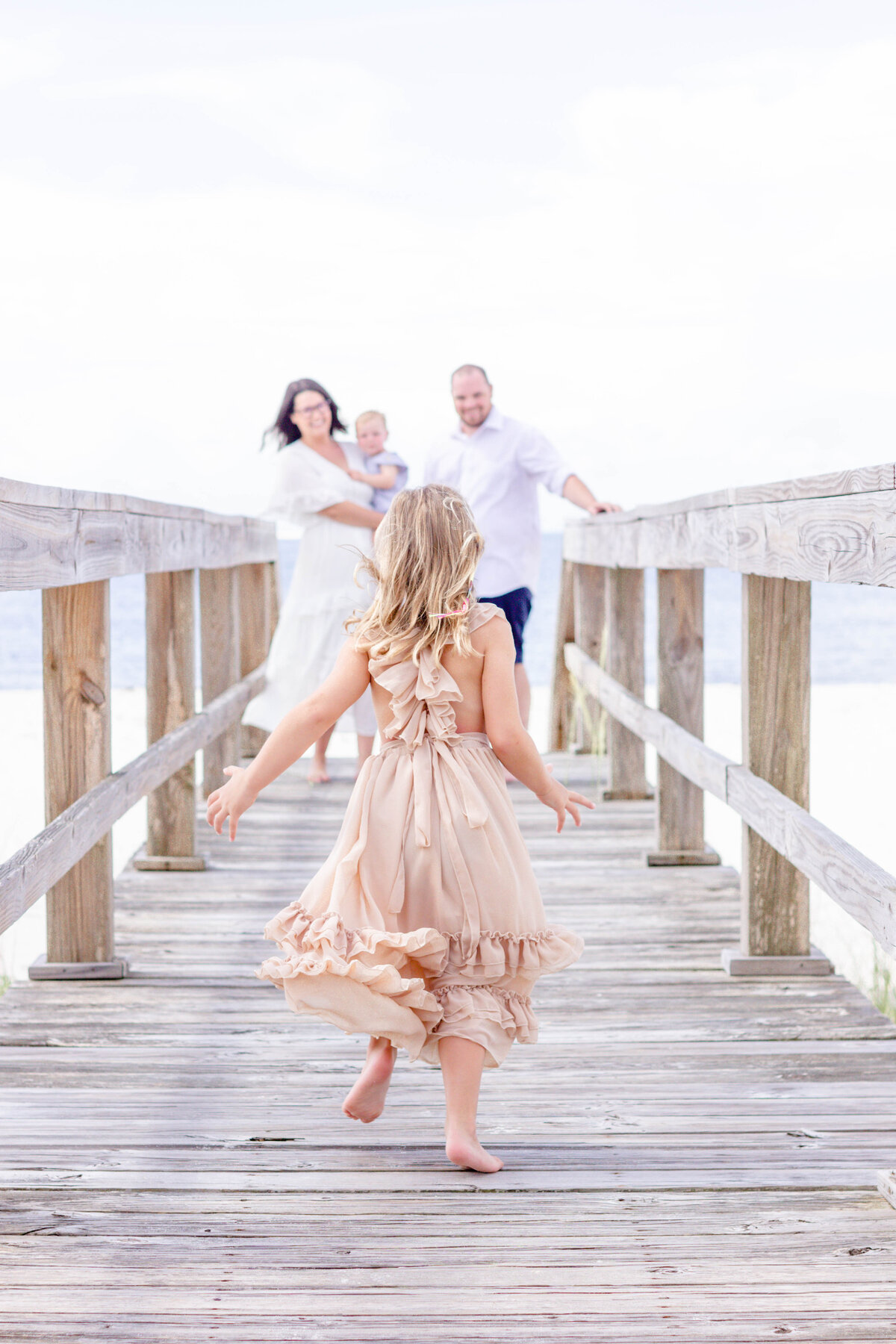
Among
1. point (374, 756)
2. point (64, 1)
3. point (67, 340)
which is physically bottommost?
point (374, 756)

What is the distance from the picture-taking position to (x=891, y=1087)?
2.61m

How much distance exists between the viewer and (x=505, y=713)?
243 centimetres

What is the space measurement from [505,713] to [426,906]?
1.26ft

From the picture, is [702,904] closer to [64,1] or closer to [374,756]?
[374,756]

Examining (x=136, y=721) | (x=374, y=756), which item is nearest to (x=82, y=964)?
(x=374, y=756)

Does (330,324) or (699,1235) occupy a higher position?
(330,324)

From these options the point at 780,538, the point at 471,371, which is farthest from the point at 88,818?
the point at 471,371

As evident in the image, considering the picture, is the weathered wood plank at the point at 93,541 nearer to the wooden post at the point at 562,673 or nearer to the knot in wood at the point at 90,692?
the knot in wood at the point at 90,692

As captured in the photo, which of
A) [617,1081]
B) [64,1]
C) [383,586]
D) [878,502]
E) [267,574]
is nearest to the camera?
[878,502]

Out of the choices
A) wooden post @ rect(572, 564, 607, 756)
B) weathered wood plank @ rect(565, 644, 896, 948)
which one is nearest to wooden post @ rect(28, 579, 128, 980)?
weathered wood plank @ rect(565, 644, 896, 948)

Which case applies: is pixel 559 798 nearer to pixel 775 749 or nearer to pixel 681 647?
pixel 775 749

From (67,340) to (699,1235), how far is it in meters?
62.4

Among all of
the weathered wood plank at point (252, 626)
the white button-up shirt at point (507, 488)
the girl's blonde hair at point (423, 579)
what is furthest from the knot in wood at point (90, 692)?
the weathered wood plank at point (252, 626)

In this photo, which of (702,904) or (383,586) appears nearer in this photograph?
(383,586)
